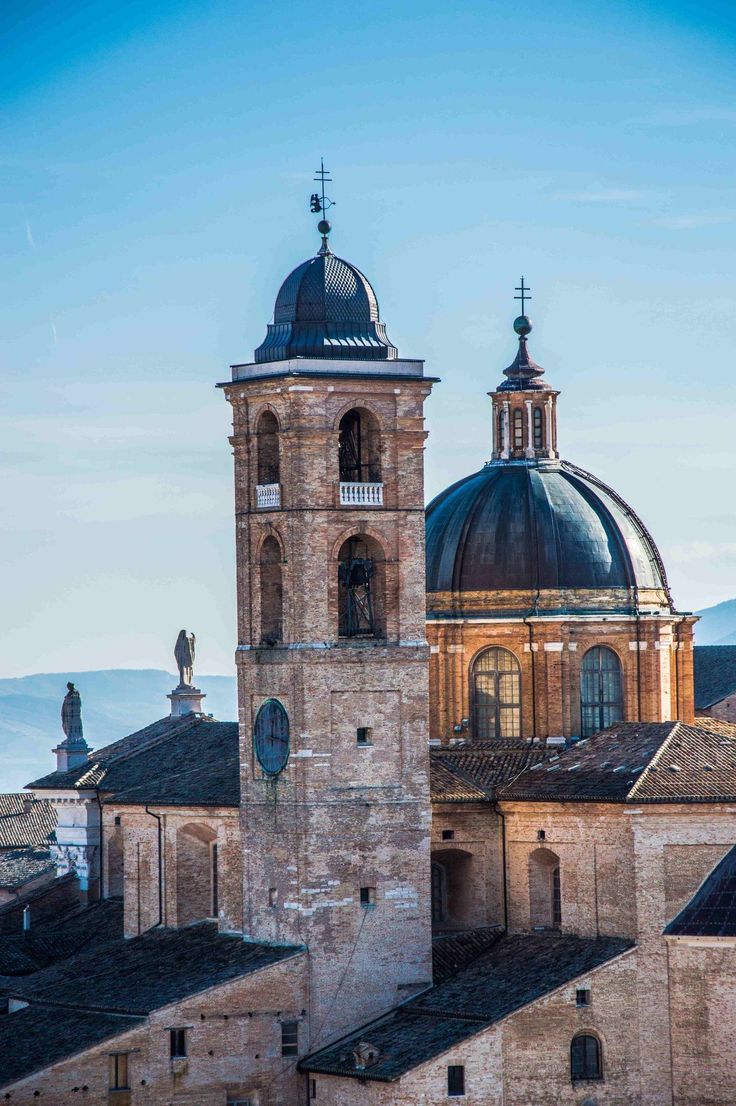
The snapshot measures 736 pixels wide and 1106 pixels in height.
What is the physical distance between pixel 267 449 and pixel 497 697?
920 cm

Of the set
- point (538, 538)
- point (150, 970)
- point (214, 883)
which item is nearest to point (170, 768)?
point (214, 883)

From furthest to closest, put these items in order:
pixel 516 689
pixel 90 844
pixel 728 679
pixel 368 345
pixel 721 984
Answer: pixel 728 679 → pixel 90 844 → pixel 516 689 → pixel 368 345 → pixel 721 984

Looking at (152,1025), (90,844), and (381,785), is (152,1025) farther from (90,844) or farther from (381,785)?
(90,844)

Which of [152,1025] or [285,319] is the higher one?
[285,319]

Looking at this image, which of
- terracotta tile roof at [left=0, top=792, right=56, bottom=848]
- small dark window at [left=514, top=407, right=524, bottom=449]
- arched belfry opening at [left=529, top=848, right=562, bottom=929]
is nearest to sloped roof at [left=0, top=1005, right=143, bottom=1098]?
arched belfry opening at [left=529, top=848, right=562, bottom=929]

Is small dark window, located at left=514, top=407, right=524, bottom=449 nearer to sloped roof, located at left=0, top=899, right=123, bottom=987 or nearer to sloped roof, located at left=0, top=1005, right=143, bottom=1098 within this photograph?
sloped roof, located at left=0, top=899, right=123, bottom=987

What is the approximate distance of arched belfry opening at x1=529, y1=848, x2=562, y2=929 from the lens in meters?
61.5

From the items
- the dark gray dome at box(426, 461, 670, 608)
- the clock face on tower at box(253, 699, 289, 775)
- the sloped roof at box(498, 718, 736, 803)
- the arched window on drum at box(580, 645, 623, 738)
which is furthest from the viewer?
the dark gray dome at box(426, 461, 670, 608)

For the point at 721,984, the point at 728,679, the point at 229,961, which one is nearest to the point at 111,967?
the point at 229,961

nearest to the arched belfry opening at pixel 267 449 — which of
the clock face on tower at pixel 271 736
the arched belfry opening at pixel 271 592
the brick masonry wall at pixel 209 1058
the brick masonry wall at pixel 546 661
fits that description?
the arched belfry opening at pixel 271 592

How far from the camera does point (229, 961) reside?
60.4 metres

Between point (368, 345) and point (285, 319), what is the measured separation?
80.3 inches

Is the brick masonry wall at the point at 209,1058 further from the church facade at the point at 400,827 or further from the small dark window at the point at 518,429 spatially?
the small dark window at the point at 518,429

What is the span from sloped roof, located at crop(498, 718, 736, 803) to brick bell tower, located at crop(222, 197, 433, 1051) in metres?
2.94
